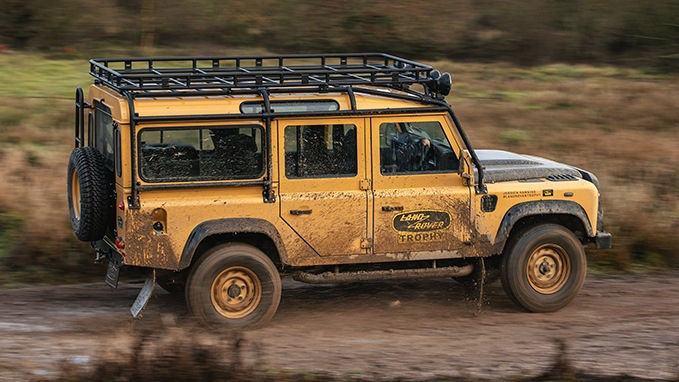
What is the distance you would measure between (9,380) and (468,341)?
3420mm

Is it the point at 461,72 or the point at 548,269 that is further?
the point at 461,72

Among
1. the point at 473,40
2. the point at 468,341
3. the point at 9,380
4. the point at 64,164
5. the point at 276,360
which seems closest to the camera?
the point at 9,380

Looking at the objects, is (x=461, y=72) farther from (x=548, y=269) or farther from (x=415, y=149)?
(x=415, y=149)

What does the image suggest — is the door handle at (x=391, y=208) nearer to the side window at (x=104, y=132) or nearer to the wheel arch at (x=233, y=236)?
the wheel arch at (x=233, y=236)

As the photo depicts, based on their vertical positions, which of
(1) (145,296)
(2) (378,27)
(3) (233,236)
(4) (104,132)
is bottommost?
(1) (145,296)

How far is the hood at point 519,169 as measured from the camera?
28.5 feet

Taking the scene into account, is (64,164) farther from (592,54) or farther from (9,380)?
(592,54)

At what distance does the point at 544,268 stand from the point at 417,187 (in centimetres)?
136

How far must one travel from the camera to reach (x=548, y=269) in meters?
8.83

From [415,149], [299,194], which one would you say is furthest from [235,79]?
[415,149]

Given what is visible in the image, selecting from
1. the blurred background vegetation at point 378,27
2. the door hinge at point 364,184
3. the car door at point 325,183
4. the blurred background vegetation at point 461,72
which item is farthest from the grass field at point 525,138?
the door hinge at point 364,184

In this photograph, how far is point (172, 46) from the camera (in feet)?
76.2

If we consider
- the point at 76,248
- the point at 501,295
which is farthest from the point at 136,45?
the point at 501,295

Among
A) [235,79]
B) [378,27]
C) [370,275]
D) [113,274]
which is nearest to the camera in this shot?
[235,79]
